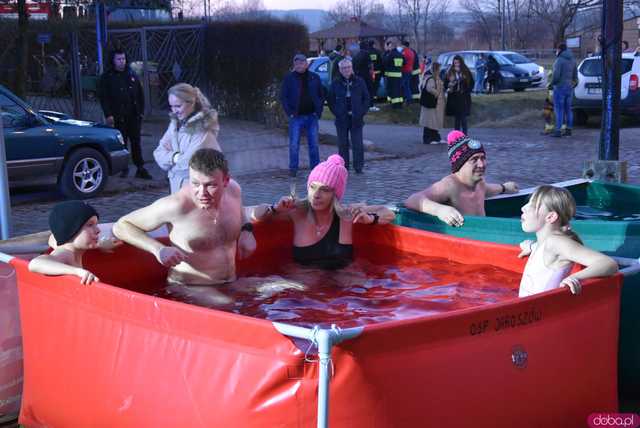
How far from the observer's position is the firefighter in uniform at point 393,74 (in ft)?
72.3

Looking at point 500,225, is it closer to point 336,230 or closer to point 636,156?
point 336,230

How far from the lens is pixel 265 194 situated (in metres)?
11.6

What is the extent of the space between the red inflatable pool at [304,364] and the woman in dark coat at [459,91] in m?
12.2

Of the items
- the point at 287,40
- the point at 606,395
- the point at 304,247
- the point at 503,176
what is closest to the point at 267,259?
the point at 304,247

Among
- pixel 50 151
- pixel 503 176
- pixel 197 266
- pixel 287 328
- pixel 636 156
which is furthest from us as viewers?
pixel 636 156

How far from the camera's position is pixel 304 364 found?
328 cm

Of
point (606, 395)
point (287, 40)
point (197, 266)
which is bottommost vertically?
point (606, 395)

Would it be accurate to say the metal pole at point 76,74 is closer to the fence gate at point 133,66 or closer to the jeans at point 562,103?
the fence gate at point 133,66

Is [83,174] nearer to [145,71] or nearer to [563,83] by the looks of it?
[145,71]

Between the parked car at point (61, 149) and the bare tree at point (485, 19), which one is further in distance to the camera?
the bare tree at point (485, 19)

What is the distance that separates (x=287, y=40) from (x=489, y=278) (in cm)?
1464

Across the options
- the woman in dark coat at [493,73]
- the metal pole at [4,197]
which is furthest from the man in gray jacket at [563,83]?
the metal pole at [4,197]

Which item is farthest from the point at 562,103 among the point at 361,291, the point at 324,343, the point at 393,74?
the point at 324,343

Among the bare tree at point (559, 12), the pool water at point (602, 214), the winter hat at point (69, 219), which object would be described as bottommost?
the pool water at point (602, 214)
